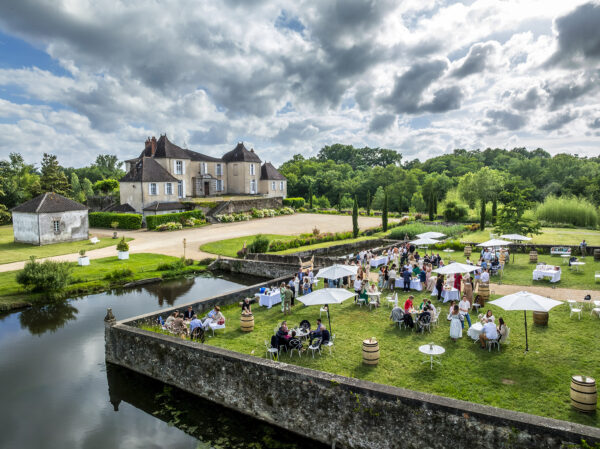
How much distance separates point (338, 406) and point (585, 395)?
5003 mm

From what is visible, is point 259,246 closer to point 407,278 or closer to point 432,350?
point 407,278

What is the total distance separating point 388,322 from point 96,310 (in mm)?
13202

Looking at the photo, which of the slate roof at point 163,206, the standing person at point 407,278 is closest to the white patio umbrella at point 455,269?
the standing person at point 407,278

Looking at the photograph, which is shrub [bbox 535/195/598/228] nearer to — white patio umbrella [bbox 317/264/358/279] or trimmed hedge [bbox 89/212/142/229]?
white patio umbrella [bbox 317/264/358/279]

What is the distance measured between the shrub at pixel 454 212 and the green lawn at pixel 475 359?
3566cm

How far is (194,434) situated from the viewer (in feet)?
31.2

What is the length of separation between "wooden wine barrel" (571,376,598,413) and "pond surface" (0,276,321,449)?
5.60 m

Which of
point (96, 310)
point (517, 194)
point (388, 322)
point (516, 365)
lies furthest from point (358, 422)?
point (517, 194)

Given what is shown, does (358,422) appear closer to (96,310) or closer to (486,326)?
(486,326)

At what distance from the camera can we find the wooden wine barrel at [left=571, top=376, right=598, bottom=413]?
800cm

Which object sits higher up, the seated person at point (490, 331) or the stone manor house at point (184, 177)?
the stone manor house at point (184, 177)

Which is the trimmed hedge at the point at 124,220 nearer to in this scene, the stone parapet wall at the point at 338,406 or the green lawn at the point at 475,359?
the green lawn at the point at 475,359

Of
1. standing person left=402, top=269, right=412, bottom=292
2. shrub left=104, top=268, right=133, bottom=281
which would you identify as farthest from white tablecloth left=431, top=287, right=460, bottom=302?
shrub left=104, top=268, right=133, bottom=281

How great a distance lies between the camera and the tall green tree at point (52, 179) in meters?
54.6
